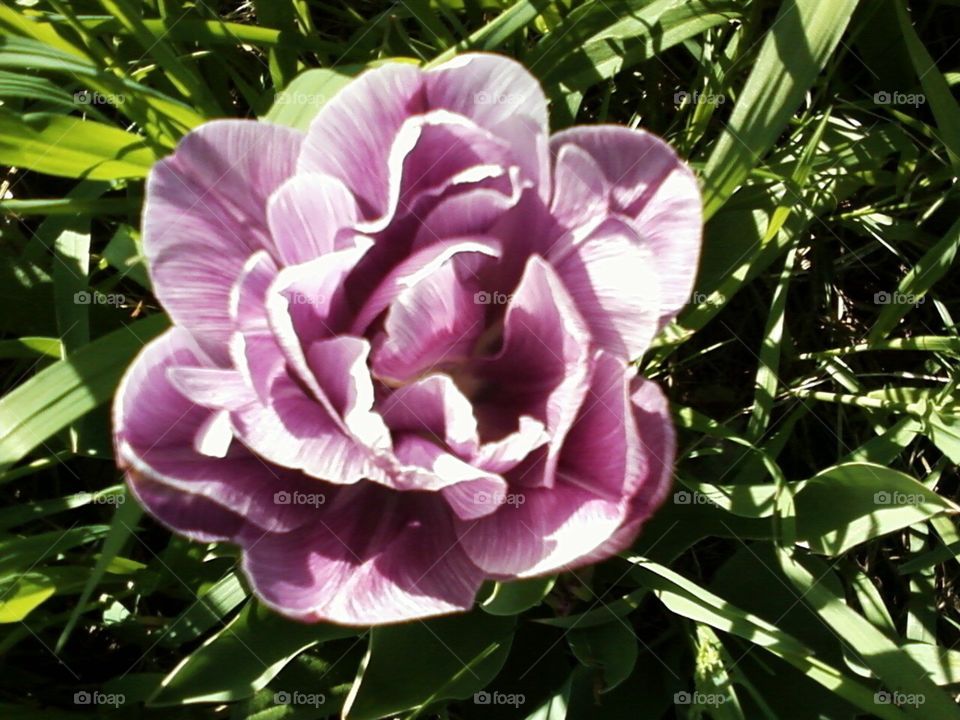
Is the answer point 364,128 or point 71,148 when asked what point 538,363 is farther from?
point 71,148

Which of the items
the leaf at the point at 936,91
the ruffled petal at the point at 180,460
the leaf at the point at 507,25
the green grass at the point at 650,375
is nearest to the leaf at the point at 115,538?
the green grass at the point at 650,375

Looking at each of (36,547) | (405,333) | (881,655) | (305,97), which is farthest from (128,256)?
(881,655)

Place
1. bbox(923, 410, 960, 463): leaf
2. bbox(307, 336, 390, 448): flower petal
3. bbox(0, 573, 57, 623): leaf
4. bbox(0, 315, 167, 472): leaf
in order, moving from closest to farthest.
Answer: bbox(307, 336, 390, 448): flower petal
bbox(0, 315, 167, 472): leaf
bbox(0, 573, 57, 623): leaf
bbox(923, 410, 960, 463): leaf

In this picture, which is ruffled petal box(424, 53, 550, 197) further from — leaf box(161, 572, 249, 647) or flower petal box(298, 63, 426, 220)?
leaf box(161, 572, 249, 647)

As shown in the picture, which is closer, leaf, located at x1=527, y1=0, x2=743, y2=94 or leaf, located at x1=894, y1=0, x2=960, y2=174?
leaf, located at x1=527, y1=0, x2=743, y2=94

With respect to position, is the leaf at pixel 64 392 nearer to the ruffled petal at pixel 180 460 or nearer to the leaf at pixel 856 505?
the ruffled petal at pixel 180 460

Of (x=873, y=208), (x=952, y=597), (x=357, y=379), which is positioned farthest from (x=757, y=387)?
(x=357, y=379)

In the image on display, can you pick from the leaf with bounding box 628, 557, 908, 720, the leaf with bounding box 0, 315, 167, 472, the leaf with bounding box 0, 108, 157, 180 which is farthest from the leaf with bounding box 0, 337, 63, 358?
the leaf with bounding box 628, 557, 908, 720
